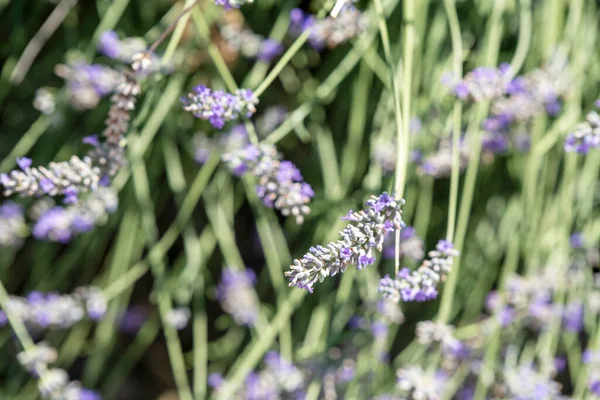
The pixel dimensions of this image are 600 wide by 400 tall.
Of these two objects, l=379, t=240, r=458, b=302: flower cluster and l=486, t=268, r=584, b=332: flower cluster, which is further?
l=486, t=268, r=584, b=332: flower cluster

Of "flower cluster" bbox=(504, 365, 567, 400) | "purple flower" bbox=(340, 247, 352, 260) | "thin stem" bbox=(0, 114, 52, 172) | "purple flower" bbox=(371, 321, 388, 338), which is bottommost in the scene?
"flower cluster" bbox=(504, 365, 567, 400)

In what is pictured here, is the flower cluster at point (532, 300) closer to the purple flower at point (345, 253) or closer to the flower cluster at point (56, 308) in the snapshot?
the purple flower at point (345, 253)

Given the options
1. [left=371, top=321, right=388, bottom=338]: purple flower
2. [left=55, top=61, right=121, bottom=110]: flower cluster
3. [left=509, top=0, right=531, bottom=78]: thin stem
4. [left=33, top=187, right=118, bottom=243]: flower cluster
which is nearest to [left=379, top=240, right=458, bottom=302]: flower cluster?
[left=371, top=321, right=388, bottom=338]: purple flower

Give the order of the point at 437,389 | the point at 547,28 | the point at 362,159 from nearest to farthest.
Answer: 1. the point at 437,389
2. the point at 547,28
3. the point at 362,159

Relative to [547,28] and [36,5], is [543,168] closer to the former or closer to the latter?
[547,28]

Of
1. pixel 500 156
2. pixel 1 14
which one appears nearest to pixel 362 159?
pixel 500 156

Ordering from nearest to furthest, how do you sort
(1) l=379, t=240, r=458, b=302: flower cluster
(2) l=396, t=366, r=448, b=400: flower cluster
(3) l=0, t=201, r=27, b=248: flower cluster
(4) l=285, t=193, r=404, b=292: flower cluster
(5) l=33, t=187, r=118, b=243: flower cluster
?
(4) l=285, t=193, r=404, b=292: flower cluster, (1) l=379, t=240, r=458, b=302: flower cluster, (2) l=396, t=366, r=448, b=400: flower cluster, (5) l=33, t=187, r=118, b=243: flower cluster, (3) l=0, t=201, r=27, b=248: flower cluster

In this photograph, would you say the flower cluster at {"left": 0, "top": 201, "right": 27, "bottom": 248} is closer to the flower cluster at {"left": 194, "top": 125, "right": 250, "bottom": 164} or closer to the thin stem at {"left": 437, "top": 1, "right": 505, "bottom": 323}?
the flower cluster at {"left": 194, "top": 125, "right": 250, "bottom": 164}

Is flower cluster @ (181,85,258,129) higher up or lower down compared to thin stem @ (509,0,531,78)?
lower down
